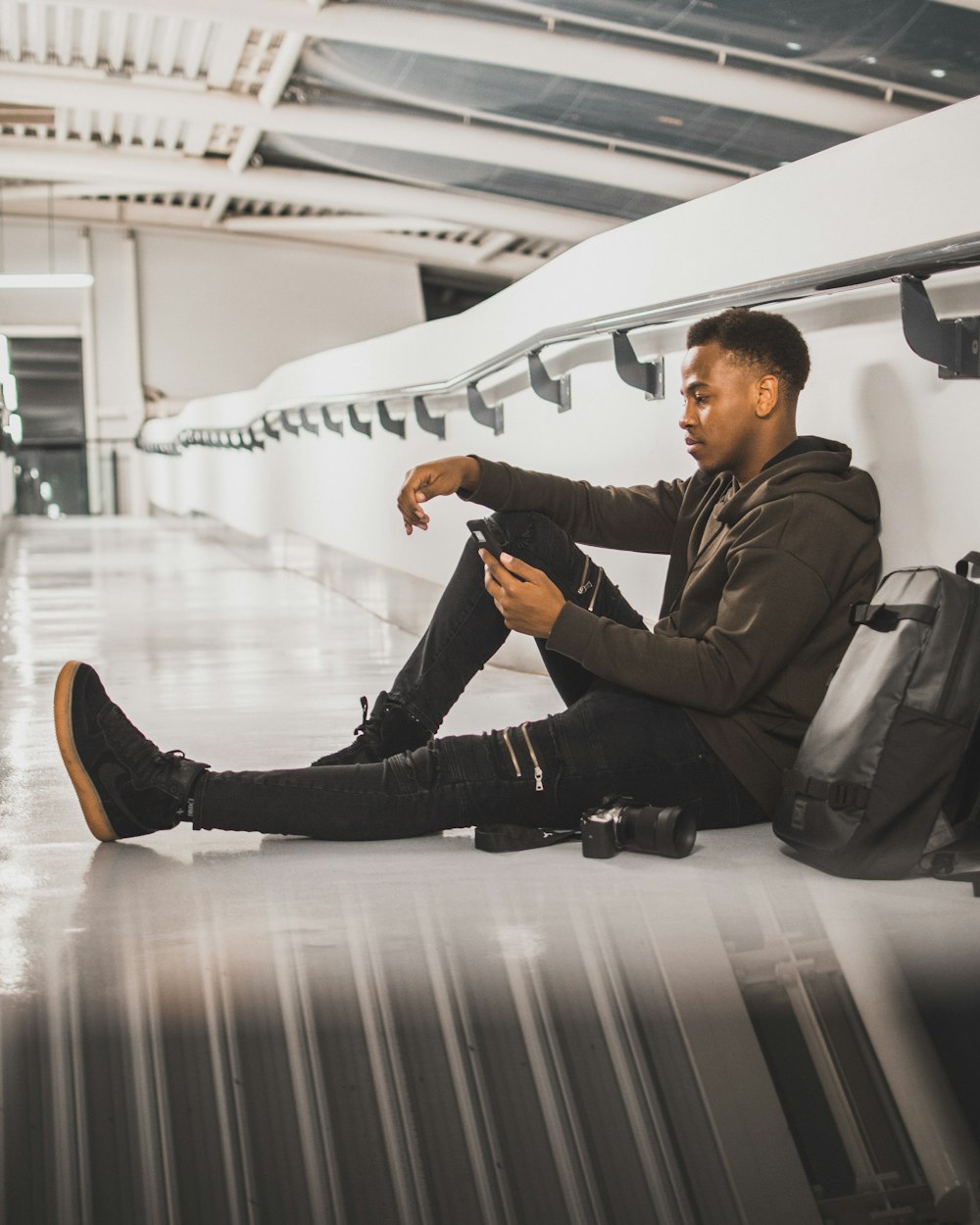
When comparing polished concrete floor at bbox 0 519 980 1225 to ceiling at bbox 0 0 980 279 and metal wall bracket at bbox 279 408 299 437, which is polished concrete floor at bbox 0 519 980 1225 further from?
ceiling at bbox 0 0 980 279

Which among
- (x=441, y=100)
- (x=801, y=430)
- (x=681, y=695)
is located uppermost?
(x=441, y=100)

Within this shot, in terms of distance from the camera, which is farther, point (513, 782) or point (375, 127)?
point (375, 127)

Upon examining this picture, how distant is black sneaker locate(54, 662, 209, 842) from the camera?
79.0 inches

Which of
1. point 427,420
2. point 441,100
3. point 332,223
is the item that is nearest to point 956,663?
point 427,420

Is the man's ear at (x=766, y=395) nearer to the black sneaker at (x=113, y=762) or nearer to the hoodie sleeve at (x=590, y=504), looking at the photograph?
the hoodie sleeve at (x=590, y=504)

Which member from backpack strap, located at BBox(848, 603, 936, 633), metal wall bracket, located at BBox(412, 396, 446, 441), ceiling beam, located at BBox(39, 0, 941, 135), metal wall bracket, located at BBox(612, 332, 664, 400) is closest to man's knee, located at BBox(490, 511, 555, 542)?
backpack strap, located at BBox(848, 603, 936, 633)

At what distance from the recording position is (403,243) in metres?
21.3

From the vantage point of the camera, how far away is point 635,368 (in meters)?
3.26

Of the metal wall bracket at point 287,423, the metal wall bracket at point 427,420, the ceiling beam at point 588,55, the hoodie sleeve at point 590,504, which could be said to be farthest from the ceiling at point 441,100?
the hoodie sleeve at point 590,504

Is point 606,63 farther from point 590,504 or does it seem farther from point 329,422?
point 590,504

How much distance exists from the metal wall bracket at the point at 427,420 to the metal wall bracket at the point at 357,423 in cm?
112

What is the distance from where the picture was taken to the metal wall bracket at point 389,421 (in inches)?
223

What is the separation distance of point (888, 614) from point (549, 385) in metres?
2.20

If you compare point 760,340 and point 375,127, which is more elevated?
point 375,127
